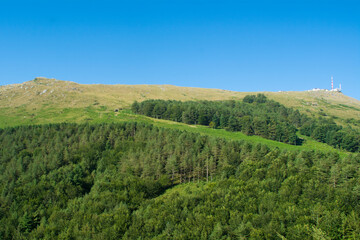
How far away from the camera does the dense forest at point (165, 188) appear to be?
57.9 metres

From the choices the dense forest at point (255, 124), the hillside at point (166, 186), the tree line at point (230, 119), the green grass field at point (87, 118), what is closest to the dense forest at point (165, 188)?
the hillside at point (166, 186)

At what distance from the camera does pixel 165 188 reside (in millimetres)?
91812

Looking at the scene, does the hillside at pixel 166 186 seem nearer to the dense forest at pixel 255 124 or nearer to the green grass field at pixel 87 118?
the dense forest at pixel 255 124

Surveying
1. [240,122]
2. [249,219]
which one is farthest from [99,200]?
[240,122]

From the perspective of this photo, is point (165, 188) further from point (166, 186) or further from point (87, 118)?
point (87, 118)

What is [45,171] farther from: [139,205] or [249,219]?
[249,219]

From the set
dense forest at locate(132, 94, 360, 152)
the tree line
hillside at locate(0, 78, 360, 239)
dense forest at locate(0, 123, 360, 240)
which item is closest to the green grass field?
hillside at locate(0, 78, 360, 239)

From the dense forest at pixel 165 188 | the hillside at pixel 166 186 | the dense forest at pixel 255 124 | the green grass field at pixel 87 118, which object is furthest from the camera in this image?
the green grass field at pixel 87 118

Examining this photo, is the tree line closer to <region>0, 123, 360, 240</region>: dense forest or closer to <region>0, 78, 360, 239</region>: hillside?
<region>0, 78, 360, 239</region>: hillside

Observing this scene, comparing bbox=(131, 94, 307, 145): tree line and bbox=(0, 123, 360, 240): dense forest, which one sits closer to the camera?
bbox=(0, 123, 360, 240): dense forest

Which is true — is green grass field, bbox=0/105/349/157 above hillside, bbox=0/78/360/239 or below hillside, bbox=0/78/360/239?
above

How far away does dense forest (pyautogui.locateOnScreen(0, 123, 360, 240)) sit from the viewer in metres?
57.9

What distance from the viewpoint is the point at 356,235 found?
160ft

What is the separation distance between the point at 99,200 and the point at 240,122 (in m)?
102
